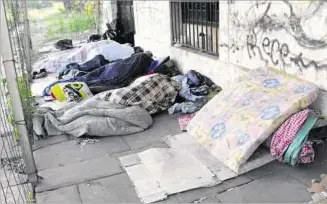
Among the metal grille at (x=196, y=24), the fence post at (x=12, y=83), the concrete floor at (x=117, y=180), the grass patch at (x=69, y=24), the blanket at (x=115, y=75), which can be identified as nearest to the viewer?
the fence post at (x=12, y=83)

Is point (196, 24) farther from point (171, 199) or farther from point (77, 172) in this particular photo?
point (171, 199)

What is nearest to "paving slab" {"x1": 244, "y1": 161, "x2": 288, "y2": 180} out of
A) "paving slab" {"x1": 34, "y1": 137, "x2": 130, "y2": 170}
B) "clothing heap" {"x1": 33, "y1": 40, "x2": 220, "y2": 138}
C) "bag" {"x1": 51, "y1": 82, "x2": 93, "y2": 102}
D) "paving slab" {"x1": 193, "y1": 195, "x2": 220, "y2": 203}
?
"paving slab" {"x1": 193, "y1": 195, "x2": 220, "y2": 203}

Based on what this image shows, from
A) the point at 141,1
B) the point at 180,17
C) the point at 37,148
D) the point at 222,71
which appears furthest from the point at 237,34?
the point at 141,1

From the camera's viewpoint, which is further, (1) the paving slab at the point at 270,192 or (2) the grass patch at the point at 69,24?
(2) the grass patch at the point at 69,24

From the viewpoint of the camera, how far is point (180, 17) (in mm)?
6441

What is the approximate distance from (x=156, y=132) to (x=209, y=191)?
145 centimetres

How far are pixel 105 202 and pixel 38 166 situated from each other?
1066 millimetres

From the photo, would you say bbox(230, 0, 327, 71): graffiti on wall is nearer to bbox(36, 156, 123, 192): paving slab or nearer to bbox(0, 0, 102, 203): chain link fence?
bbox(36, 156, 123, 192): paving slab

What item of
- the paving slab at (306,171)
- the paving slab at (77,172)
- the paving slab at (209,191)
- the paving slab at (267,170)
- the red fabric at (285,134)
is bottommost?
the paving slab at (77,172)

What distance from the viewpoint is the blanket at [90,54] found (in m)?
7.44

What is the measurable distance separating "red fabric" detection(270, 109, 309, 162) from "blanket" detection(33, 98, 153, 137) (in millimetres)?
1689

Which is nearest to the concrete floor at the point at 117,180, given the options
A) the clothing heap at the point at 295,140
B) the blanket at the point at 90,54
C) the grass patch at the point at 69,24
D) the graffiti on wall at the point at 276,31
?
the clothing heap at the point at 295,140

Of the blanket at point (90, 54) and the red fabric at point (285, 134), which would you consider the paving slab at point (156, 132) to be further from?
the blanket at point (90, 54)

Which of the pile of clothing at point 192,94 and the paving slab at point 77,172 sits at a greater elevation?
the pile of clothing at point 192,94
